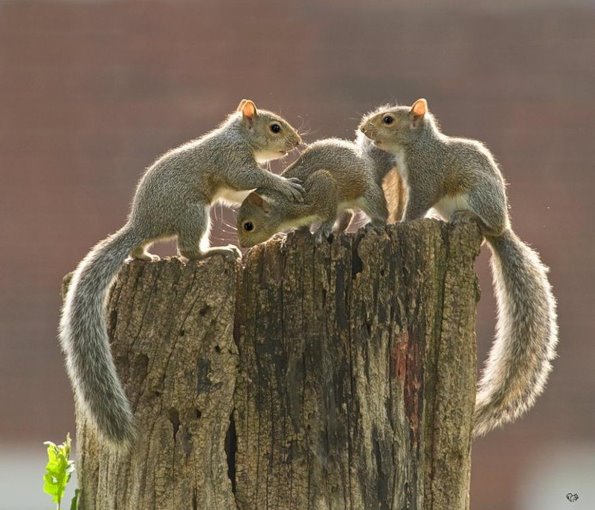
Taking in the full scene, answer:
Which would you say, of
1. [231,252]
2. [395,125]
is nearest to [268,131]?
[395,125]

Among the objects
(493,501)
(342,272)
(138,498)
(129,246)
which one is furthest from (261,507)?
(493,501)

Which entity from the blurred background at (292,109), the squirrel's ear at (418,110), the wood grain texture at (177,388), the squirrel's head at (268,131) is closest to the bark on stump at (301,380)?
the wood grain texture at (177,388)

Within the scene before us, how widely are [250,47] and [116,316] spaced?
26.6 feet

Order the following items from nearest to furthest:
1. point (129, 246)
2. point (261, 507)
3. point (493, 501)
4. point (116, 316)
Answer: point (261, 507) → point (116, 316) → point (129, 246) → point (493, 501)

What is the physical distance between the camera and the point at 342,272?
4.84 metres

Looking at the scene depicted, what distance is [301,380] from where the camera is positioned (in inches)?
A: 189

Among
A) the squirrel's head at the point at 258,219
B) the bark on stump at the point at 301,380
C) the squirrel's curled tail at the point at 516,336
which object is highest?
the squirrel's head at the point at 258,219

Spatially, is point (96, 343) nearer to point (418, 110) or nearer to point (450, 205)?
point (450, 205)

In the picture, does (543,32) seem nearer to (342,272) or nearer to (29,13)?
(29,13)

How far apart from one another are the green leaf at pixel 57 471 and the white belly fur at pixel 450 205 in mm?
1904

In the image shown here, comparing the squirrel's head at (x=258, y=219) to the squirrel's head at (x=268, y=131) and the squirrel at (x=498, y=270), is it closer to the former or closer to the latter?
the squirrel's head at (x=268, y=131)

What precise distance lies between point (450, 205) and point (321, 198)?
0.66 metres

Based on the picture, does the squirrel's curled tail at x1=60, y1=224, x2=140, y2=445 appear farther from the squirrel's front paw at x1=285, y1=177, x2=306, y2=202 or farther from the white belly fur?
the white belly fur

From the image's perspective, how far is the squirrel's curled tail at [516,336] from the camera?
18.5 ft
